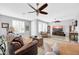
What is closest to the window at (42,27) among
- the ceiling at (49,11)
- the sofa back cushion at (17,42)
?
the ceiling at (49,11)

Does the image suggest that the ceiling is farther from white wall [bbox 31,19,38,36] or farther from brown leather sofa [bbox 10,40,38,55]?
brown leather sofa [bbox 10,40,38,55]

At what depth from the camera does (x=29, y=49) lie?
189 centimetres

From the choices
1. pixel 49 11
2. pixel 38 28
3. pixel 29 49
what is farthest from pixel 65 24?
pixel 29 49

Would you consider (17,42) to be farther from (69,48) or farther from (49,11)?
(69,48)

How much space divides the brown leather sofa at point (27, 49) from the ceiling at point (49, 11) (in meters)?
0.56

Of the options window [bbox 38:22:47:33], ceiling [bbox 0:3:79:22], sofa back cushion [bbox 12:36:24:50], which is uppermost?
ceiling [bbox 0:3:79:22]

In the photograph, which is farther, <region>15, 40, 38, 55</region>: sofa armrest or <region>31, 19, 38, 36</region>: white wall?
<region>31, 19, 38, 36</region>: white wall

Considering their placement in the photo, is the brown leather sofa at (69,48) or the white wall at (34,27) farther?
the white wall at (34,27)

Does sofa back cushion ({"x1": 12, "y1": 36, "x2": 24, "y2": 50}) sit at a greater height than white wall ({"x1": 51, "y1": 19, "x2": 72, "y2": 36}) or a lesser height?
lesser

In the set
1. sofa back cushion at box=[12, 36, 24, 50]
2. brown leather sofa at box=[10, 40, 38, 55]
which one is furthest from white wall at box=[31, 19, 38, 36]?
sofa back cushion at box=[12, 36, 24, 50]

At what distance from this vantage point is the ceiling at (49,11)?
186cm

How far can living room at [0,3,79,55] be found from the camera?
189 cm

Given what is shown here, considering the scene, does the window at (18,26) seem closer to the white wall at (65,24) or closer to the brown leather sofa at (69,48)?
the white wall at (65,24)
